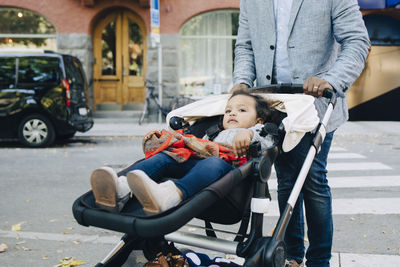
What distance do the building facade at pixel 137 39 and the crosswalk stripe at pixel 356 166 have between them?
27.9ft

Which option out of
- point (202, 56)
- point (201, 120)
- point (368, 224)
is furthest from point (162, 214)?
point (202, 56)

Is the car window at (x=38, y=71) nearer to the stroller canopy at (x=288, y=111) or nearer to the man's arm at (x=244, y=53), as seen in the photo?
the man's arm at (x=244, y=53)

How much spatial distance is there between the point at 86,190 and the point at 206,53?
11.3 metres

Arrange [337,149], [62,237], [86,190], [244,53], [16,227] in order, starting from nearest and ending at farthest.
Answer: [244,53] < [62,237] < [16,227] < [86,190] < [337,149]

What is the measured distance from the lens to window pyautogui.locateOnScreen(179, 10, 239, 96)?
16594 mm

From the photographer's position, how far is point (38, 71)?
1073 cm

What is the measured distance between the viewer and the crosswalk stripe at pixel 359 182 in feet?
21.8

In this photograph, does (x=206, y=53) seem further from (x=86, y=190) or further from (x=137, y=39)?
(x=86, y=190)

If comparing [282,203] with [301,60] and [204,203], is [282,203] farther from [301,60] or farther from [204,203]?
[204,203]

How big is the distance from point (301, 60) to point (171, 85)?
13.0 m

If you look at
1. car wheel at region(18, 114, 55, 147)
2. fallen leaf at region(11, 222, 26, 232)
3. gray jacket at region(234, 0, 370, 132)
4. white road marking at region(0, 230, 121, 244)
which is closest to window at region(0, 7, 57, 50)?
car wheel at region(18, 114, 55, 147)

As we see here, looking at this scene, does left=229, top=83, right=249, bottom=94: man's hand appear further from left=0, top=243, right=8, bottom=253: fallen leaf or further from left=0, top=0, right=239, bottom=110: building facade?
left=0, top=0, right=239, bottom=110: building facade

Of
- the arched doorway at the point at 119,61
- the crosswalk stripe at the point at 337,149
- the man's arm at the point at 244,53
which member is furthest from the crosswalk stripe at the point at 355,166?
the arched doorway at the point at 119,61

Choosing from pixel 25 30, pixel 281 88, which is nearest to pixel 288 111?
pixel 281 88
